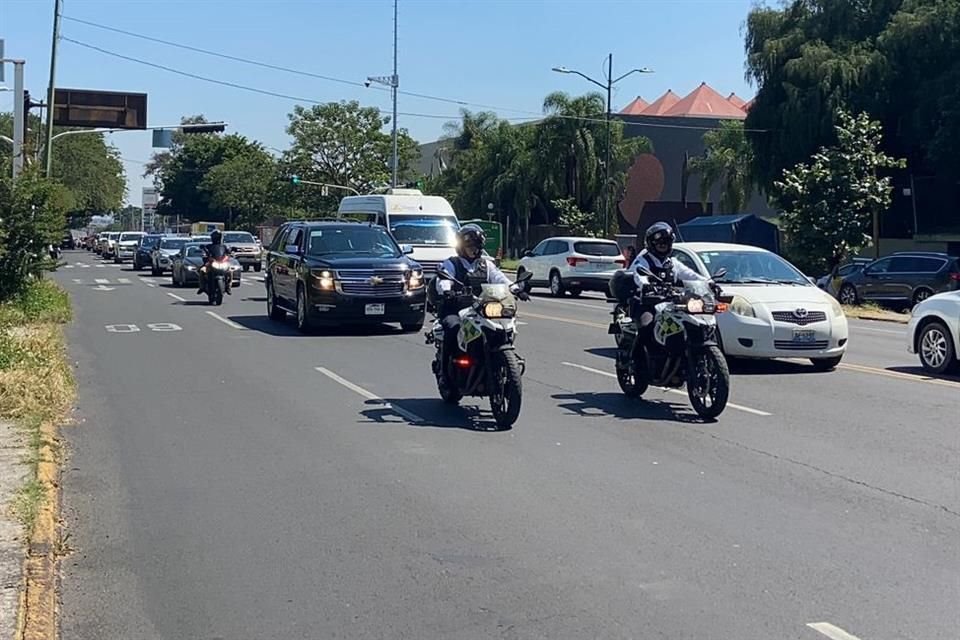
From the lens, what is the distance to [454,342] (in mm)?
11047

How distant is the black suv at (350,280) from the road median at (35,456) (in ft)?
13.2

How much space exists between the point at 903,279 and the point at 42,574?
2800cm

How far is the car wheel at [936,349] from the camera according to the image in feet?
47.6

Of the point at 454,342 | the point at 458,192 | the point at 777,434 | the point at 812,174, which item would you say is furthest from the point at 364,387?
the point at 458,192

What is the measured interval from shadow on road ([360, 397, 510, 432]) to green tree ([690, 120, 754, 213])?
50.0 metres

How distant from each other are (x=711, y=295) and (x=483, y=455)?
10.3ft

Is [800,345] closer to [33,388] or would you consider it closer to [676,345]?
[676,345]

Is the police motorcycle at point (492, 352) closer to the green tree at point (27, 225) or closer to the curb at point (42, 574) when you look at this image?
the curb at point (42, 574)

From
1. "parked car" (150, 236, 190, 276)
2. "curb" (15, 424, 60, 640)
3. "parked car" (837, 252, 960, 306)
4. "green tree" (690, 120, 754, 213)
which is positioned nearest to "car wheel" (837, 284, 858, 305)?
"parked car" (837, 252, 960, 306)

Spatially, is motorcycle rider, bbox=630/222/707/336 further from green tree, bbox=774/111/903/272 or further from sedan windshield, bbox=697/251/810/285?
green tree, bbox=774/111/903/272

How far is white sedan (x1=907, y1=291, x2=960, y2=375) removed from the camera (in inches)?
567

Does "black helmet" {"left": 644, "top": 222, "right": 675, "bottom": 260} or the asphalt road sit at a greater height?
"black helmet" {"left": 644, "top": 222, "right": 675, "bottom": 260}

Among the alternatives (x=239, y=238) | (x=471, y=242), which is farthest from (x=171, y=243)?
(x=471, y=242)

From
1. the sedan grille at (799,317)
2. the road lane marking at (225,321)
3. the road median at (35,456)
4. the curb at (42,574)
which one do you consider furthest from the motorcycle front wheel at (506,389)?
the road lane marking at (225,321)
